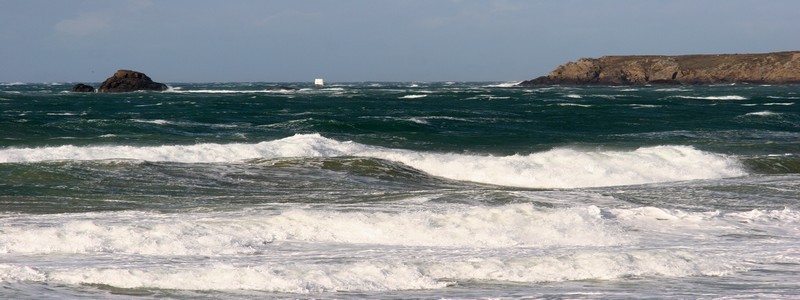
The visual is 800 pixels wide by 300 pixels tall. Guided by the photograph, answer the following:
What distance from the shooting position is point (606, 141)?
101ft

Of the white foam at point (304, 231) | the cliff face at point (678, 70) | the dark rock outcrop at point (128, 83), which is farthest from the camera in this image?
the cliff face at point (678, 70)

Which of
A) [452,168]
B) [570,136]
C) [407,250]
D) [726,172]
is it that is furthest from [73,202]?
[570,136]

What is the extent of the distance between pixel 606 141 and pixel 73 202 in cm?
1919

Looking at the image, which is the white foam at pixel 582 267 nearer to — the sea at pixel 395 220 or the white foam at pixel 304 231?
the sea at pixel 395 220

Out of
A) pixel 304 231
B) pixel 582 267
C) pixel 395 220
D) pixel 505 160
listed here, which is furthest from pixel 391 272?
pixel 505 160

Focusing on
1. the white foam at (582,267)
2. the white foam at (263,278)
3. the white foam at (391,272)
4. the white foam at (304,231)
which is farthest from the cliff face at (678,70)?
the white foam at (263,278)

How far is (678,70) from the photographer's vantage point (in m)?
125

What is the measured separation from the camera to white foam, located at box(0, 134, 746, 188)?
21.5m

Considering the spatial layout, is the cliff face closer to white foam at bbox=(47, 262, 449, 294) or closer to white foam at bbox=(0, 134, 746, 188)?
white foam at bbox=(0, 134, 746, 188)

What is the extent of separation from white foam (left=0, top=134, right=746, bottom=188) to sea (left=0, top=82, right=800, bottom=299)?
73 mm

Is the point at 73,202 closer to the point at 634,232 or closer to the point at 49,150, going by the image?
the point at 634,232

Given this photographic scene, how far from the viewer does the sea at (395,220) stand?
360 inches

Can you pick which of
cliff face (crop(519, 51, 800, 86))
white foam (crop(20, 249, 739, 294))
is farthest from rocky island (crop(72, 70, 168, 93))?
white foam (crop(20, 249, 739, 294))

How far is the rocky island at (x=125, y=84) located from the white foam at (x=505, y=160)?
6135 cm
